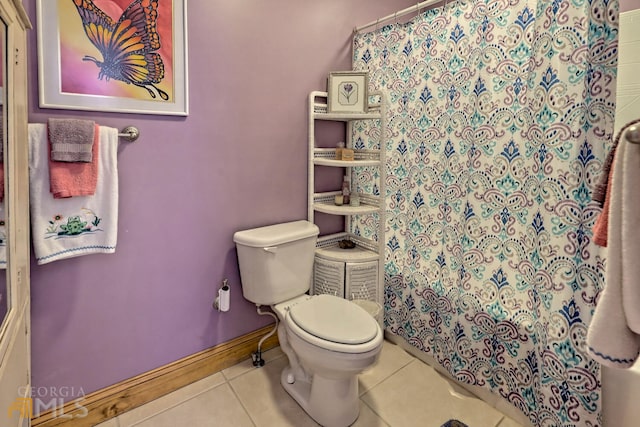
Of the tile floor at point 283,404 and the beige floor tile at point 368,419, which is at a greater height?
the tile floor at point 283,404

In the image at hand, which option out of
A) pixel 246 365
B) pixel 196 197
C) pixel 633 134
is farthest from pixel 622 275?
pixel 246 365

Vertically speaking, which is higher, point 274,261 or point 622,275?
point 622,275

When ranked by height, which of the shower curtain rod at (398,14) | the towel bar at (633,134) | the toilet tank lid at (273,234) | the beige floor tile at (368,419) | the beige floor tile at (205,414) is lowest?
the beige floor tile at (368,419)

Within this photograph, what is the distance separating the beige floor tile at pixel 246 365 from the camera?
194 cm

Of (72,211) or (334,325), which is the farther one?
(334,325)

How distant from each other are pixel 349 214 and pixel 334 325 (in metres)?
0.73

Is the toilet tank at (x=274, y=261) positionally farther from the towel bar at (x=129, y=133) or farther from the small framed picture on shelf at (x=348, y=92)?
the small framed picture on shelf at (x=348, y=92)

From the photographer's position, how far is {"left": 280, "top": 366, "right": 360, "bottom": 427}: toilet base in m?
1.59

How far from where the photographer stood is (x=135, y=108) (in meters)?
1.54

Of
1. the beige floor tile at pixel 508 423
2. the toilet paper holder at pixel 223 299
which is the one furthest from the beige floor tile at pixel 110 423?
the beige floor tile at pixel 508 423

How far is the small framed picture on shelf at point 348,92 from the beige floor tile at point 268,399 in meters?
1.54

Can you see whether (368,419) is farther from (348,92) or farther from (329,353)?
(348,92)

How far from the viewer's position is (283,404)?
5.69 feet

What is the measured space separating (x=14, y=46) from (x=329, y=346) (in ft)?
4.60
